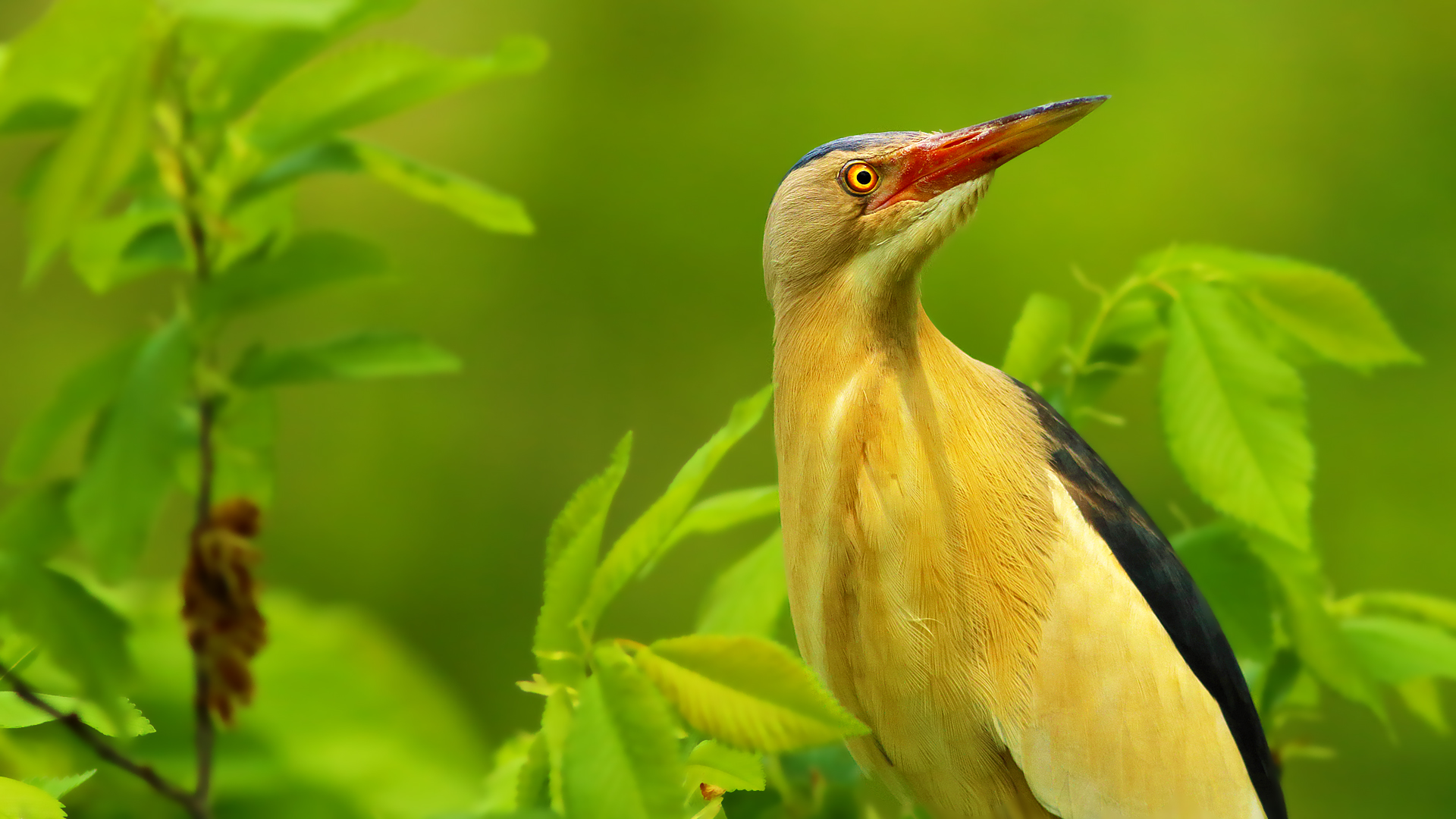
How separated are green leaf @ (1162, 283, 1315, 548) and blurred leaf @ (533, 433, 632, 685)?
1.16 ft

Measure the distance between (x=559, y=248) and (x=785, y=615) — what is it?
189cm

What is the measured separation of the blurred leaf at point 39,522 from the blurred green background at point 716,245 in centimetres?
182

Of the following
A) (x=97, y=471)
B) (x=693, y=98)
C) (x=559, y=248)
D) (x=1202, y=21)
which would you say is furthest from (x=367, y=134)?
(x=97, y=471)

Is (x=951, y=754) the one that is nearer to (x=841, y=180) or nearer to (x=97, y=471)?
(x=841, y=180)

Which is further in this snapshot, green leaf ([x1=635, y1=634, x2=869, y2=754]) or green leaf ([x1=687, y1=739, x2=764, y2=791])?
green leaf ([x1=687, y1=739, x2=764, y2=791])

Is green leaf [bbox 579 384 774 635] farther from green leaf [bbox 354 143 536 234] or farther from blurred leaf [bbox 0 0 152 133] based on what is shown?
blurred leaf [bbox 0 0 152 133]

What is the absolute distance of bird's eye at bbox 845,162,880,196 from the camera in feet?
2.16

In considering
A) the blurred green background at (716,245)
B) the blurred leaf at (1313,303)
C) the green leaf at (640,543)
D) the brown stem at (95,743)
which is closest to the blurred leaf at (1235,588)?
the blurred leaf at (1313,303)

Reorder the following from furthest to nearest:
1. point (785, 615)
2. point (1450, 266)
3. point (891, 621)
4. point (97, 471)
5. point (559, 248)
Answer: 1. point (559, 248)
2. point (1450, 266)
3. point (785, 615)
4. point (891, 621)
5. point (97, 471)

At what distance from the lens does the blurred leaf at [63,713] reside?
1.55 ft

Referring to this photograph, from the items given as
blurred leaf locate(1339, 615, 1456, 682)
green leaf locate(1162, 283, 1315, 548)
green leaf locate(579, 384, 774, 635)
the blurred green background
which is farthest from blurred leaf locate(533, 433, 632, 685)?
the blurred green background

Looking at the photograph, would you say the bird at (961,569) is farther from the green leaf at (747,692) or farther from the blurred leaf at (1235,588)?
the green leaf at (747,692)

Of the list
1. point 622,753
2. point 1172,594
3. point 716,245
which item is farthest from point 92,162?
point 716,245

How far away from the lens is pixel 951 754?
1.98ft
